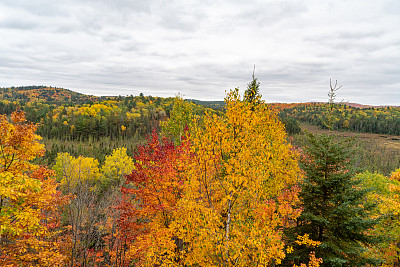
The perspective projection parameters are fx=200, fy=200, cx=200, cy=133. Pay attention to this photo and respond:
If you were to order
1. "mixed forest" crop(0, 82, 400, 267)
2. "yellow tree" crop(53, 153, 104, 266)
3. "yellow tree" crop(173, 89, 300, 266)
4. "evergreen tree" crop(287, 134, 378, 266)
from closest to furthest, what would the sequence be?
"yellow tree" crop(173, 89, 300, 266)
"mixed forest" crop(0, 82, 400, 267)
"yellow tree" crop(53, 153, 104, 266)
"evergreen tree" crop(287, 134, 378, 266)

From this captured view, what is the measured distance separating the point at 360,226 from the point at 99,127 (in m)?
140

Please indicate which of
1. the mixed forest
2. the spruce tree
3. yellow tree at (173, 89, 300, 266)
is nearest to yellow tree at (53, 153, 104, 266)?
the mixed forest

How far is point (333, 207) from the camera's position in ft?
38.1

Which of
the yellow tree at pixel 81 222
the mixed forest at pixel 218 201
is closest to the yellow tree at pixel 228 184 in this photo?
the mixed forest at pixel 218 201

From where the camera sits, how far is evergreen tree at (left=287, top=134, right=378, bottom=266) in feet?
35.7

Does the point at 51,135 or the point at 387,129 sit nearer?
the point at 51,135

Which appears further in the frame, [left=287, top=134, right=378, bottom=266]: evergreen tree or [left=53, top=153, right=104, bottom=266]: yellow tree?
[left=287, top=134, right=378, bottom=266]: evergreen tree

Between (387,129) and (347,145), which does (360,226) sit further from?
(387,129)

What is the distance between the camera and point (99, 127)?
5108 inches

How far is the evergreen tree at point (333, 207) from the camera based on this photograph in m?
10.9

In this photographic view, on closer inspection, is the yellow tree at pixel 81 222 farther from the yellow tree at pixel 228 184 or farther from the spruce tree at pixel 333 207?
the spruce tree at pixel 333 207

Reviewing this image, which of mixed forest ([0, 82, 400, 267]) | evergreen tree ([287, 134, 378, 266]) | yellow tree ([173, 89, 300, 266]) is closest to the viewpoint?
yellow tree ([173, 89, 300, 266])

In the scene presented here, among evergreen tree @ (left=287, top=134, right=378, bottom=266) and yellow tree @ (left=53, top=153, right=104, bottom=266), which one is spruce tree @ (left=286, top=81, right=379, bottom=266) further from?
yellow tree @ (left=53, top=153, right=104, bottom=266)

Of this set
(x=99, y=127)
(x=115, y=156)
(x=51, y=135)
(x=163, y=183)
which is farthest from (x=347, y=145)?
(x=51, y=135)
